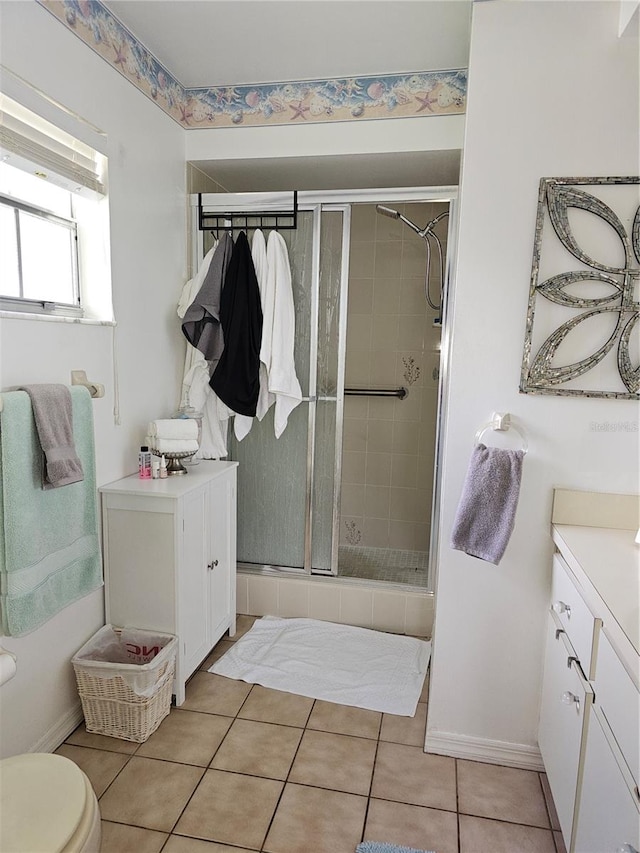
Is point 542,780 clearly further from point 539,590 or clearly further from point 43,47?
point 43,47

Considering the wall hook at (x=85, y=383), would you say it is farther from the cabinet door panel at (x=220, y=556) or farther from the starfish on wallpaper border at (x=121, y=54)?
the starfish on wallpaper border at (x=121, y=54)

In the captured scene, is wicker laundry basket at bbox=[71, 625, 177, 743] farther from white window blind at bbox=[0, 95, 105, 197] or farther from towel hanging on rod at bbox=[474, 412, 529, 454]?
white window blind at bbox=[0, 95, 105, 197]

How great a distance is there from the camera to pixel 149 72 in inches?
90.4

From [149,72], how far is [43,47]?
67cm

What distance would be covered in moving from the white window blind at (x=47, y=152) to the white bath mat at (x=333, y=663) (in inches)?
78.2

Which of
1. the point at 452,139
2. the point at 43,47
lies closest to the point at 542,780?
the point at 452,139

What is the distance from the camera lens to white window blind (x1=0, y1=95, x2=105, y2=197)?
1.63 metres

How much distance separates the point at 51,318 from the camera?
1.78 m

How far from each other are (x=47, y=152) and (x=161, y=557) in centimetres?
142

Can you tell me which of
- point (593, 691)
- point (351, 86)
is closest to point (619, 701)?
point (593, 691)

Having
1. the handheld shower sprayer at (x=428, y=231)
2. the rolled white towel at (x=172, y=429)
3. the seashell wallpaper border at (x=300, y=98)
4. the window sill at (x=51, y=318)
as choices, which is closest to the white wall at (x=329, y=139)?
the seashell wallpaper border at (x=300, y=98)

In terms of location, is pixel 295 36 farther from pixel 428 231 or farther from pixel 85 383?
pixel 85 383

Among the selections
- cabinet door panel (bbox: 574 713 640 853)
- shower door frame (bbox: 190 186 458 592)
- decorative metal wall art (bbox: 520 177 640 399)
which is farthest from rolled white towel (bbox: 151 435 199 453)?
cabinet door panel (bbox: 574 713 640 853)

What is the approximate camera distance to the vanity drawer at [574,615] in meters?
1.30
